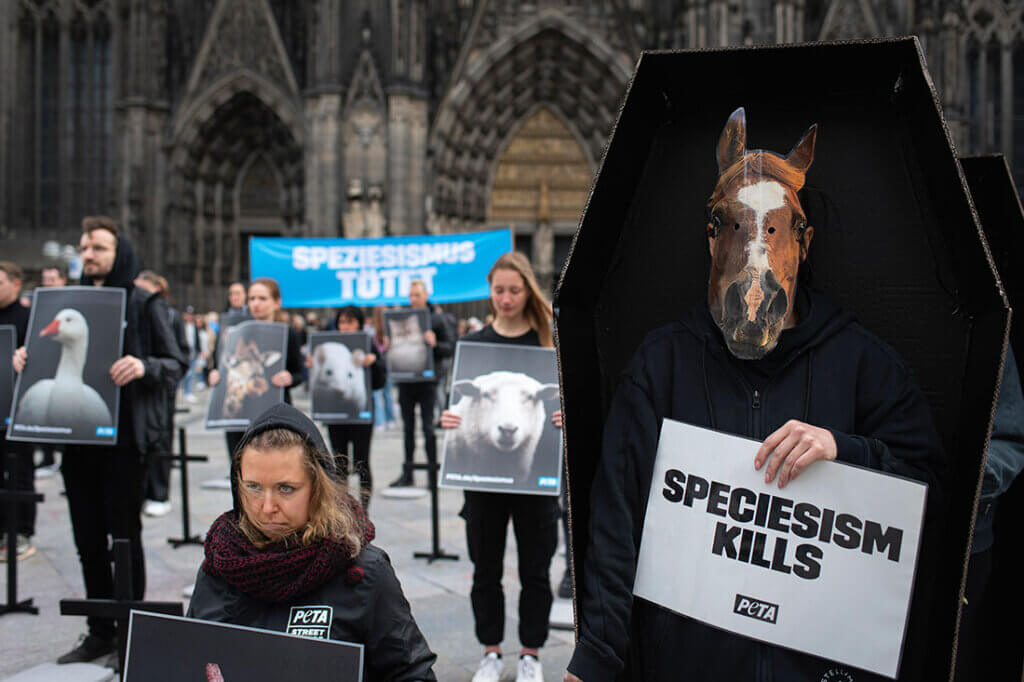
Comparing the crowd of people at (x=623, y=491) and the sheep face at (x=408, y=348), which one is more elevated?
→ the sheep face at (x=408, y=348)

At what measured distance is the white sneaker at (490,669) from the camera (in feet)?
11.8

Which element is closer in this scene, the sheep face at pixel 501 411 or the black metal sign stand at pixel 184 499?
the sheep face at pixel 501 411

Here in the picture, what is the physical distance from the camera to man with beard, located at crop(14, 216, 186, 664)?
389 centimetres

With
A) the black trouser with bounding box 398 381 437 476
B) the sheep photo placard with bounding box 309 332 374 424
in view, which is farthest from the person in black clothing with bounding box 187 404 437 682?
A: the black trouser with bounding box 398 381 437 476

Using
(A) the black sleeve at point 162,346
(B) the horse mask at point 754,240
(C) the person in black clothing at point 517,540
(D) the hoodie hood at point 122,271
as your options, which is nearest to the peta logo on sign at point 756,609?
(B) the horse mask at point 754,240

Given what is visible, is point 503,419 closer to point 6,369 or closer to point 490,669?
point 490,669

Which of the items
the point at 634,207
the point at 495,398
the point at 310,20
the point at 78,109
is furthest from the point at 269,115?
the point at 634,207

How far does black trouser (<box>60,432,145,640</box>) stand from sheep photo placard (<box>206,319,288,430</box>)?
5.74 feet

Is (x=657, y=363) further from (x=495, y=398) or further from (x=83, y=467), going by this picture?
(x=83, y=467)

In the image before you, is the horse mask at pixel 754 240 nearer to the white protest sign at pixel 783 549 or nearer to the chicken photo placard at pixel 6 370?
the white protest sign at pixel 783 549

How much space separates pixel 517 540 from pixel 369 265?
25.6ft

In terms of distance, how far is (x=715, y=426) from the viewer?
71.4 inches

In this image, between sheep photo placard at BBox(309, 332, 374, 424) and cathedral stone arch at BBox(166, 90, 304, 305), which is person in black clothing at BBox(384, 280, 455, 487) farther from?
cathedral stone arch at BBox(166, 90, 304, 305)

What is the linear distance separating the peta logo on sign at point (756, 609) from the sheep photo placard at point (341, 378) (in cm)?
490
